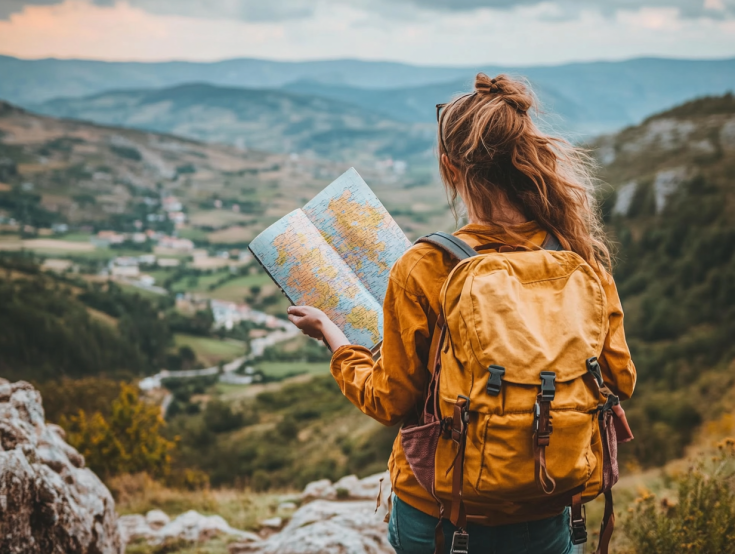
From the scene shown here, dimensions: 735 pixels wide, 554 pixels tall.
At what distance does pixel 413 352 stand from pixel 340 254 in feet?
2.18

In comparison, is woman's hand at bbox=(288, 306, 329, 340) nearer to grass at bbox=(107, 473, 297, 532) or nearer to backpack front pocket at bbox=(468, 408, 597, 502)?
backpack front pocket at bbox=(468, 408, 597, 502)

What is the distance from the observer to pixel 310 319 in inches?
74.0

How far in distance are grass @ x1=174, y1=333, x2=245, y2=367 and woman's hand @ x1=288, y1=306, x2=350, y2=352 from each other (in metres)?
55.8

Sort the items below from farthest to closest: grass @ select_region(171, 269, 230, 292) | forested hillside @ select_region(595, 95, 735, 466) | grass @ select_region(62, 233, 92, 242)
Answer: grass @ select_region(62, 233, 92, 242) < grass @ select_region(171, 269, 230, 292) < forested hillside @ select_region(595, 95, 735, 466)

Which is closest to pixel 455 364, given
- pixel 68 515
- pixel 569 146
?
pixel 569 146

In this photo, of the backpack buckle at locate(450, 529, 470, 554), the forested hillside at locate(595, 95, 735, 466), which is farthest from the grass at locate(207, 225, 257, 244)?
the backpack buckle at locate(450, 529, 470, 554)

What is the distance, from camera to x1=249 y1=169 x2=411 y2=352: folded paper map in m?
1.93

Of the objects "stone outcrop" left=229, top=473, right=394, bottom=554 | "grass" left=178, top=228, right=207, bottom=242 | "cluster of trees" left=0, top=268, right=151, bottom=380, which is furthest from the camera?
"grass" left=178, top=228, right=207, bottom=242

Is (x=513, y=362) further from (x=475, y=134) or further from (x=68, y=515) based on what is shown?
(x=68, y=515)

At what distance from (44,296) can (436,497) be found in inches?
2119

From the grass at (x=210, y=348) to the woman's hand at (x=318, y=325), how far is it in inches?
2196

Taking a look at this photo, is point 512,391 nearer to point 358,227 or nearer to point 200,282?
point 358,227

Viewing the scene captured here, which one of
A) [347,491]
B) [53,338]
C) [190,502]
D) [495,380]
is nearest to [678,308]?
[347,491]

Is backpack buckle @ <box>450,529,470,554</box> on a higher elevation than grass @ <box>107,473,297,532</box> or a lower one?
higher
